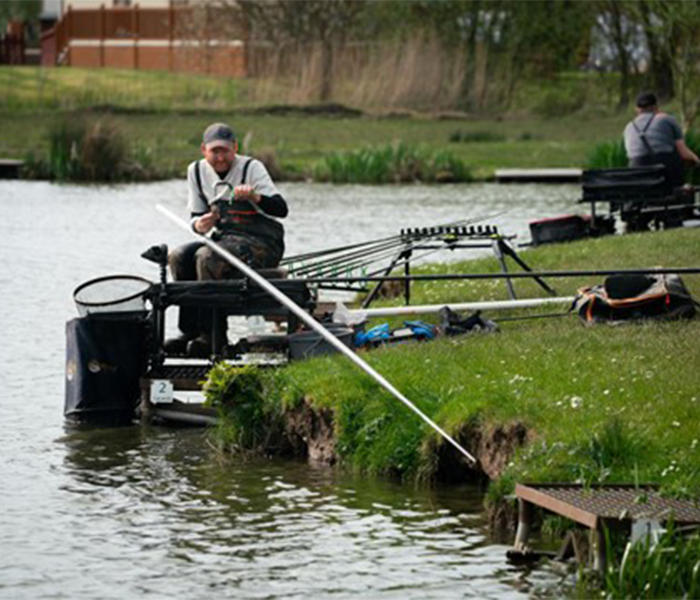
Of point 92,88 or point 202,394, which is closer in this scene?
point 202,394

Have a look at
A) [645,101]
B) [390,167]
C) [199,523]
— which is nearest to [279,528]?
[199,523]

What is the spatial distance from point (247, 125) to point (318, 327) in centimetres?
2922

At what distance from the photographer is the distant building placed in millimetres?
51031

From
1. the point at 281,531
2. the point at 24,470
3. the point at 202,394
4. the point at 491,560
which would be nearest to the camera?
the point at 491,560

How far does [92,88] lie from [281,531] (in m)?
37.9

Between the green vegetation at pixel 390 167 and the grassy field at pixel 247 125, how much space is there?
1.61ft

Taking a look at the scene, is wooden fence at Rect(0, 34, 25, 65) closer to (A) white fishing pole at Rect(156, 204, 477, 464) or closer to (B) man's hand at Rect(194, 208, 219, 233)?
(A) white fishing pole at Rect(156, 204, 477, 464)

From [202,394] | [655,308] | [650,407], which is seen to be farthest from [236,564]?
[655,308]

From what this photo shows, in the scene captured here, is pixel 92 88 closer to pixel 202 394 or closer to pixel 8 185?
pixel 8 185

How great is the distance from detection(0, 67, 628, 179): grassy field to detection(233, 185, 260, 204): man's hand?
68.5 ft

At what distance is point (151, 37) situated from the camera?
55.6 metres

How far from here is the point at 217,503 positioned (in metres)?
9.99

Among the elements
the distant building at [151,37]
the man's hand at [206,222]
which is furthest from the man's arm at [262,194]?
the distant building at [151,37]

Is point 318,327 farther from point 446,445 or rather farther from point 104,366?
point 104,366
